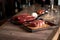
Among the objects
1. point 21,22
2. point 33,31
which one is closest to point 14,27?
point 21,22

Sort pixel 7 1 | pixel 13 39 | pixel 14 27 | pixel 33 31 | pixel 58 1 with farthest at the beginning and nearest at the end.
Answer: pixel 7 1 < pixel 58 1 < pixel 14 27 < pixel 33 31 < pixel 13 39

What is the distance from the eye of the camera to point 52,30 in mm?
1624

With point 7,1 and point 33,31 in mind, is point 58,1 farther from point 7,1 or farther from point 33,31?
point 33,31

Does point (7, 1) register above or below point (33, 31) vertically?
above

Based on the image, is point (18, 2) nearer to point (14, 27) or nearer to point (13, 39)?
point (14, 27)

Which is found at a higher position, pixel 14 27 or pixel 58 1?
pixel 58 1

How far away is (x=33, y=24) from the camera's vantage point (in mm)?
1626

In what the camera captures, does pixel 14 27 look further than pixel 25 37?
Yes

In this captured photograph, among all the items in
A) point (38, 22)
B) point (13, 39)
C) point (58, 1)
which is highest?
point (58, 1)

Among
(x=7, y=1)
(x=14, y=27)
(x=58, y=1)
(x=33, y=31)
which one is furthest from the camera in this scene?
(x=7, y=1)

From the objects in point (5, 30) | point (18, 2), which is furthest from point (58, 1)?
point (5, 30)

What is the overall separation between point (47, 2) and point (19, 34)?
147 cm

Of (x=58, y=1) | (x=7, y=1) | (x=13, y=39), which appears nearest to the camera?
(x=13, y=39)

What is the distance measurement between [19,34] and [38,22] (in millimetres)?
215
